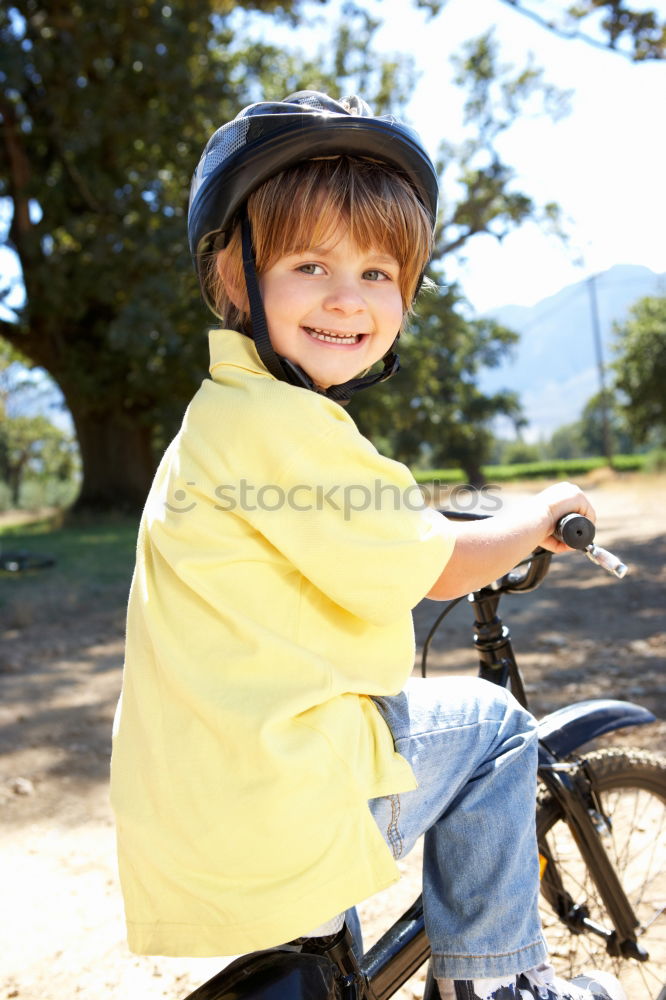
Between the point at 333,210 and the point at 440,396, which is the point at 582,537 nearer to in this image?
the point at 333,210

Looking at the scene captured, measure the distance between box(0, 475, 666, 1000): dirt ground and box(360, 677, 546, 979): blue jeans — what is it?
111 centimetres

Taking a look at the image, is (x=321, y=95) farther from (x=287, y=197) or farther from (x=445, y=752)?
(x=445, y=752)

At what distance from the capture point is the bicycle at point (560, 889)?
1330mm

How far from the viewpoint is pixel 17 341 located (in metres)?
18.0

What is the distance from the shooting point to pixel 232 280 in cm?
162

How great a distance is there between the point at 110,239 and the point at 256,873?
48.2 ft

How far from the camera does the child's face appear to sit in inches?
58.3

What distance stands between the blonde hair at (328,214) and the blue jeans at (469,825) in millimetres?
800

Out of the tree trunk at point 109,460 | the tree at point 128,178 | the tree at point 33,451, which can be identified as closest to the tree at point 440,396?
the tree at point 128,178

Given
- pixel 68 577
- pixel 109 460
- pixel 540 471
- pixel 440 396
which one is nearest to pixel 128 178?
pixel 109 460

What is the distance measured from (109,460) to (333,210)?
60.0 feet

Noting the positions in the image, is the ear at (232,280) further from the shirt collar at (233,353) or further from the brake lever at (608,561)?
the brake lever at (608,561)

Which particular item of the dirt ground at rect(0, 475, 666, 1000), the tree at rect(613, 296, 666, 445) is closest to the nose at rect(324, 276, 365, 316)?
the dirt ground at rect(0, 475, 666, 1000)

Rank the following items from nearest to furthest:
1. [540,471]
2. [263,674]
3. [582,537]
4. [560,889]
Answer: [263,674] → [582,537] → [560,889] → [540,471]
